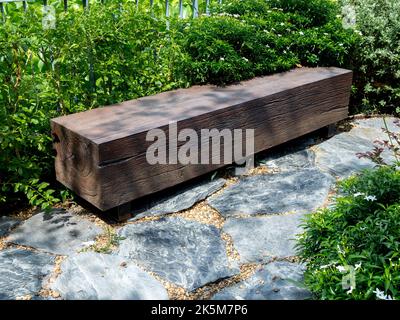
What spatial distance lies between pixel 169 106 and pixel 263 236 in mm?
1164

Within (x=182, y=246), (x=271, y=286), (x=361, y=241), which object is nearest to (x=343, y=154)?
(x=182, y=246)

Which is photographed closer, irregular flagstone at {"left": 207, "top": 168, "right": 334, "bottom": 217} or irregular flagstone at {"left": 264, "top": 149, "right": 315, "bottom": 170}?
irregular flagstone at {"left": 207, "top": 168, "right": 334, "bottom": 217}

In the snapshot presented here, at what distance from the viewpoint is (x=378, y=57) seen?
571cm

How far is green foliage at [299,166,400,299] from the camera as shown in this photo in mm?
2467

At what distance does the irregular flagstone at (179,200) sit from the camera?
12.7 ft

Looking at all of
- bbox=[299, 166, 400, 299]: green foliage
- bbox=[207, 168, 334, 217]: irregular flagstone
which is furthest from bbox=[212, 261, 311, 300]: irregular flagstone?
bbox=[207, 168, 334, 217]: irregular flagstone

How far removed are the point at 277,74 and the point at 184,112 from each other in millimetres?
1308

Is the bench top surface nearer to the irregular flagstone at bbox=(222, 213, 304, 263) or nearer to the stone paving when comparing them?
the stone paving

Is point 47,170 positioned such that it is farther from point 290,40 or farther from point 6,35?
point 290,40

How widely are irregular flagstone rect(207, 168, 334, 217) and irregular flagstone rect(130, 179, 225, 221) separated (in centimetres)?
9

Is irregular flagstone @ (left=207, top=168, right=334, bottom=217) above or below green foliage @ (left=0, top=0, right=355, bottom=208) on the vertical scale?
below

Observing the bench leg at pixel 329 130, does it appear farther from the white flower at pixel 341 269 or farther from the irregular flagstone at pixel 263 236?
the white flower at pixel 341 269
